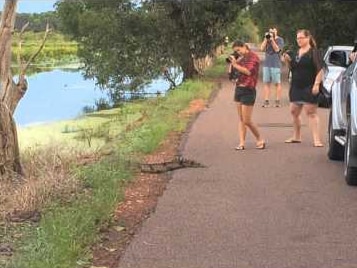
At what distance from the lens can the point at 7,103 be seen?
9320mm

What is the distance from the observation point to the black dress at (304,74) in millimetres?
11617

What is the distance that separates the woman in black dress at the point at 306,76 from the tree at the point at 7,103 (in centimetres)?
429

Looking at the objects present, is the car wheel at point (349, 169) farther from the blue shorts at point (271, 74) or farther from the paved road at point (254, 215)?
the blue shorts at point (271, 74)

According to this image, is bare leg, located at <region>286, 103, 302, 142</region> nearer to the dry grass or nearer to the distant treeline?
the dry grass

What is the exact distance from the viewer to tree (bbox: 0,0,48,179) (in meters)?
9.12

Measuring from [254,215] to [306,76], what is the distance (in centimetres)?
468

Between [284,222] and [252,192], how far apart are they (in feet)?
4.74

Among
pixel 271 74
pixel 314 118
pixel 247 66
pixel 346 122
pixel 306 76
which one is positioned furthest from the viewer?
pixel 271 74

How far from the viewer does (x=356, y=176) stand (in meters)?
8.85

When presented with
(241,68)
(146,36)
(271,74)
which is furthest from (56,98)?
(241,68)

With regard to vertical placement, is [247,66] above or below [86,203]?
above

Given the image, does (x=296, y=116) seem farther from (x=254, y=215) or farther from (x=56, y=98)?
(x=56, y=98)

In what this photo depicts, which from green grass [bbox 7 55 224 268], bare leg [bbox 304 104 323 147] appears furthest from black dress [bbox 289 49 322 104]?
green grass [bbox 7 55 224 268]

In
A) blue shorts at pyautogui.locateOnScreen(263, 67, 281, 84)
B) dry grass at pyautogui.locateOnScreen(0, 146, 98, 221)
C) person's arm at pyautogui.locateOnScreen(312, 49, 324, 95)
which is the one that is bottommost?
blue shorts at pyautogui.locateOnScreen(263, 67, 281, 84)
